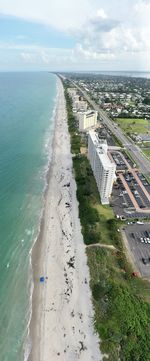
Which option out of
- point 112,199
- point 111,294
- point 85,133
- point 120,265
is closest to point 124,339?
Result: point 111,294

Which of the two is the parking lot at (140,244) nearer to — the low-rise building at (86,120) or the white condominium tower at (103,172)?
the white condominium tower at (103,172)

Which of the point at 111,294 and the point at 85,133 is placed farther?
the point at 85,133

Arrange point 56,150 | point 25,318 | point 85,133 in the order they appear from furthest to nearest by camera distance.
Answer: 1. point 85,133
2. point 56,150
3. point 25,318

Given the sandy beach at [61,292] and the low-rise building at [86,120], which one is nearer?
the sandy beach at [61,292]

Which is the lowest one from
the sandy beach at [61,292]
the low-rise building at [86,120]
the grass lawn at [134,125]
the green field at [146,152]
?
the sandy beach at [61,292]

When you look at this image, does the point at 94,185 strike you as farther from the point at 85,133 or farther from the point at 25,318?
the point at 85,133

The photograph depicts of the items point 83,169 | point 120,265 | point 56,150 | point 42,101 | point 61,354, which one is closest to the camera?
point 61,354

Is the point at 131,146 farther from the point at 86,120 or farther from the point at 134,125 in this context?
the point at 134,125

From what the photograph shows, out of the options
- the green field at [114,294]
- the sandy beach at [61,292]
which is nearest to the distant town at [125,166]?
the green field at [114,294]

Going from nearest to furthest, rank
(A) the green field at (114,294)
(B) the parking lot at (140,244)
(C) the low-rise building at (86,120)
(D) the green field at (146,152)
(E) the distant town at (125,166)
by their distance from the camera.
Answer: (A) the green field at (114,294) < (B) the parking lot at (140,244) < (E) the distant town at (125,166) < (D) the green field at (146,152) < (C) the low-rise building at (86,120)
